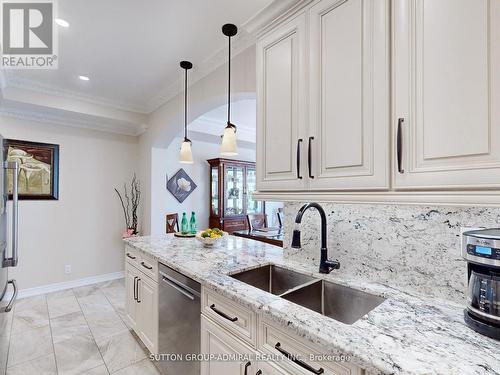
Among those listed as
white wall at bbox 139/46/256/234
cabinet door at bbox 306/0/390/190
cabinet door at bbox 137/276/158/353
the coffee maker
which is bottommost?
cabinet door at bbox 137/276/158/353

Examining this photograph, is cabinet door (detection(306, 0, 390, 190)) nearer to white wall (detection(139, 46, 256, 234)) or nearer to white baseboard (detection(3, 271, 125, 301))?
white wall (detection(139, 46, 256, 234))

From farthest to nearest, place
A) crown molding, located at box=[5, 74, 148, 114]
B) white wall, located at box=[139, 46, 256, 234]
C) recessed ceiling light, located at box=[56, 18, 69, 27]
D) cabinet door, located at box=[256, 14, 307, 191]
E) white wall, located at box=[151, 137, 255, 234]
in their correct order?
white wall, located at box=[151, 137, 255, 234] → crown molding, located at box=[5, 74, 148, 114] → white wall, located at box=[139, 46, 256, 234] → recessed ceiling light, located at box=[56, 18, 69, 27] → cabinet door, located at box=[256, 14, 307, 191]

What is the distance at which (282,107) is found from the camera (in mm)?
1449

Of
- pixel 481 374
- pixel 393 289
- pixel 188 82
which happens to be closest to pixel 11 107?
pixel 188 82

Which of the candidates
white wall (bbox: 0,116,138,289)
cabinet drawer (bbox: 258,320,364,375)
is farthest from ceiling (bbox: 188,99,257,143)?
cabinet drawer (bbox: 258,320,364,375)

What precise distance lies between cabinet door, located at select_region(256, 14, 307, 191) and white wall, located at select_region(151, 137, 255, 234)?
2.79 meters

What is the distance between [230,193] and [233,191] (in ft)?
0.28

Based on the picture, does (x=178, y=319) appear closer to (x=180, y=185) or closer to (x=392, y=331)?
(x=392, y=331)

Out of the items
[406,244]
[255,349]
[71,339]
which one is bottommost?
[71,339]

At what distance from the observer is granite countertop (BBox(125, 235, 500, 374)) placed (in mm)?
726

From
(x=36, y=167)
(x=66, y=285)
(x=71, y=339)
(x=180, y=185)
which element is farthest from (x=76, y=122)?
(x=71, y=339)

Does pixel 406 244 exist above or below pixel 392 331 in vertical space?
above

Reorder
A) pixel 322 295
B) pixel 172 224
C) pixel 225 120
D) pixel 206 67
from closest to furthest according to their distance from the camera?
pixel 322 295 → pixel 206 67 → pixel 172 224 → pixel 225 120

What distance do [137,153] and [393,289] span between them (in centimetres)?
431
